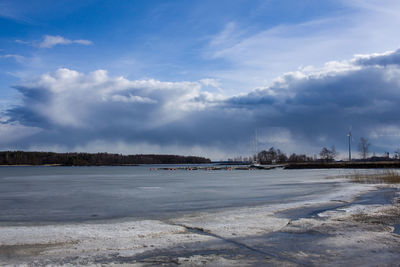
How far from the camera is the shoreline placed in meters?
7.09

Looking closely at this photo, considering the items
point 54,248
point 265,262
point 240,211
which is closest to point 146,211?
point 240,211

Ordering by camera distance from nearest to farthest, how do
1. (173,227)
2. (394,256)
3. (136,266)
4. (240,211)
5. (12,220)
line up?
1. (136,266)
2. (394,256)
3. (173,227)
4. (12,220)
5. (240,211)

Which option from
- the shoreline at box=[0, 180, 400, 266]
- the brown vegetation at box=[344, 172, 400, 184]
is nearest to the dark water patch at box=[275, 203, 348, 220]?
the shoreline at box=[0, 180, 400, 266]

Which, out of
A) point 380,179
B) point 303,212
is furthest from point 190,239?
point 380,179

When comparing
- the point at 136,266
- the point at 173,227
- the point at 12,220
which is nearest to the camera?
the point at 136,266

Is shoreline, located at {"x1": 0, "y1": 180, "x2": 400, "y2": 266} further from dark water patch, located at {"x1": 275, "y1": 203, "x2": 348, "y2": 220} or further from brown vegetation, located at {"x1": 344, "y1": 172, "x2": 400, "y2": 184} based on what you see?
brown vegetation, located at {"x1": 344, "y1": 172, "x2": 400, "y2": 184}

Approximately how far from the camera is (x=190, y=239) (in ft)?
28.9

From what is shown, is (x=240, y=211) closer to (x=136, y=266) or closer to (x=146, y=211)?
(x=146, y=211)

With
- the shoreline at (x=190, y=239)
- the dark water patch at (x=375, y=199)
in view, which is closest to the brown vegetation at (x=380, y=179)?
the dark water patch at (x=375, y=199)

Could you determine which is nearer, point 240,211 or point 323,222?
point 323,222

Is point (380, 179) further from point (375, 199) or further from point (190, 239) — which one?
point (190, 239)

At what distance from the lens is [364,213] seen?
12.8 metres

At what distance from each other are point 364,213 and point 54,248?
10.5 m

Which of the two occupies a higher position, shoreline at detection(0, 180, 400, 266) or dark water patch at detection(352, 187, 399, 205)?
shoreline at detection(0, 180, 400, 266)
